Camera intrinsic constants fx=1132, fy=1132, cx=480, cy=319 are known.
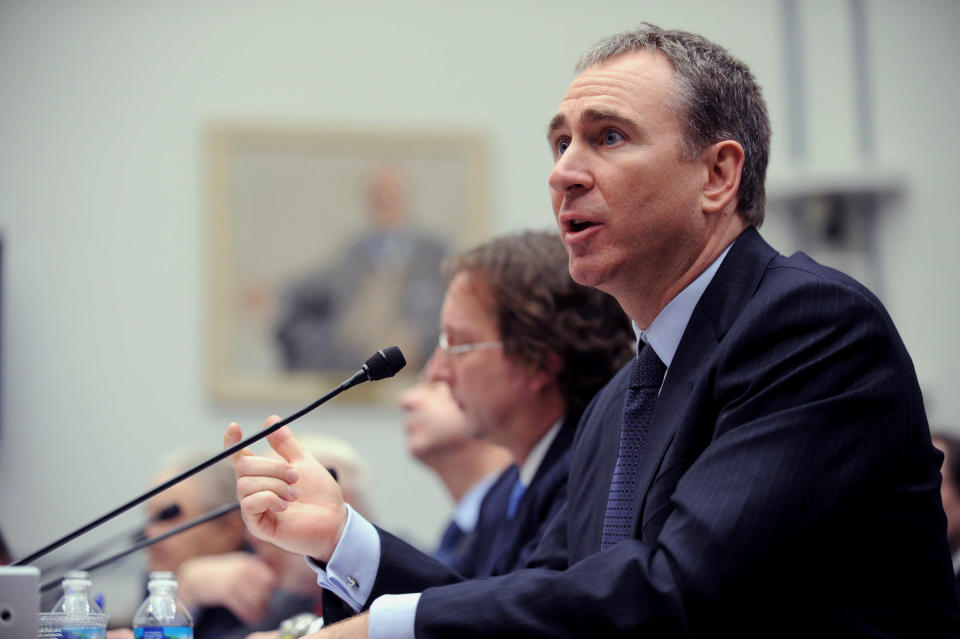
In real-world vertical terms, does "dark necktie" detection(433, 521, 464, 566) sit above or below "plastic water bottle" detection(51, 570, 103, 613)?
below

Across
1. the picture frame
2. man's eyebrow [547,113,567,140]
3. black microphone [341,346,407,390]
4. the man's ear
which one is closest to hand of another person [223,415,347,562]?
black microphone [341,346,407,390]

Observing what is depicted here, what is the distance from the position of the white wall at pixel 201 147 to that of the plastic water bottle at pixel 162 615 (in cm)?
386

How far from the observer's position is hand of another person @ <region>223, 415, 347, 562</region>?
5.90ft

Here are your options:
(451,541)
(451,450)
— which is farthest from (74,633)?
(451,541)

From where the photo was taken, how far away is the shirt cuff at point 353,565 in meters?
1.93

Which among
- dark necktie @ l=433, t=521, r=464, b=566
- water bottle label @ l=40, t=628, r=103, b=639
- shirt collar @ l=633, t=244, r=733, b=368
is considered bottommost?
dark necktie @ l=433, t=521, r=464, b=566

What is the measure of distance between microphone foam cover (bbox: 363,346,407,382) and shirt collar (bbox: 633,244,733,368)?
0.44 m

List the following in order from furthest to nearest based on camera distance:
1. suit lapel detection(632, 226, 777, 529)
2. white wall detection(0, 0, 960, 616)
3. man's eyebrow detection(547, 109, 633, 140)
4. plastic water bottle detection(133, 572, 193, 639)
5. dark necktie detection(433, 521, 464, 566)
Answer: white wall detection(0, 0, 960, 616)
dark necktie detection(433, 521, 464, 566)
plastic water bottle detection(133, 572, 193, 639)
man's eyebrow detection(547, 109, 633, 140)
suit lapel detection(632, 226, 777, 529)

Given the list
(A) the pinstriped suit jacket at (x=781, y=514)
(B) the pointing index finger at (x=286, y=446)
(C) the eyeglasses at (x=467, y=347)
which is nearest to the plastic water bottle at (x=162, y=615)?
(B) the pointing index finger at (x=286, y=446)

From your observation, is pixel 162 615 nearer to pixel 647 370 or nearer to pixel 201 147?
pixel 647 370

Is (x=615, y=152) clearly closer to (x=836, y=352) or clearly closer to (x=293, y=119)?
(x=836, y=352)

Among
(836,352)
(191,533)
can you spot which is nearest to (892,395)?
(836,352)

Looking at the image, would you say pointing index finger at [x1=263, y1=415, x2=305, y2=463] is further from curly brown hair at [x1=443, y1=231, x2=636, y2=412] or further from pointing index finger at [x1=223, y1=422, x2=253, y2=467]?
curly brown hair at [x1=443, y1=231, x2=636, y2=412]

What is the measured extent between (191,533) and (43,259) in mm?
2538
